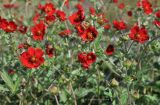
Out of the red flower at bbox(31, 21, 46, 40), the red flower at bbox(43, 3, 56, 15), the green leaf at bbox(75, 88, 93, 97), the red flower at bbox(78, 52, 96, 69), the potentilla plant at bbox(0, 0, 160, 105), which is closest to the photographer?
the red flower at bbox(78, 52, 96, 69)

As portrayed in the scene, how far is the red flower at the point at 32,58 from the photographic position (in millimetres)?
3094

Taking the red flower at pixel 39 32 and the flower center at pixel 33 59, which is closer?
the flower center at pixel 33 59

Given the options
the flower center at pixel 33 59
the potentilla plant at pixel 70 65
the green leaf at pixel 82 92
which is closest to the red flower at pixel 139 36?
the potentilla plant at pixel 70 65

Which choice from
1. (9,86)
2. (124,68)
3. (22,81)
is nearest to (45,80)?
(22,81)

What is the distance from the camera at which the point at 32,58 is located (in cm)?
313

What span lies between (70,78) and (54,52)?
0.35 m

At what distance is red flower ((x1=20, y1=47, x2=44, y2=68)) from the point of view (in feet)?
10.2

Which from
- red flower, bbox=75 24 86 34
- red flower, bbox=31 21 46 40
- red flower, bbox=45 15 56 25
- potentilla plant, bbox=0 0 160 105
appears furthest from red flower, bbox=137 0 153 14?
red flower, bbox=31 21 46 40

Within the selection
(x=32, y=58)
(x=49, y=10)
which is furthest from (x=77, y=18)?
(x=32, y=58)

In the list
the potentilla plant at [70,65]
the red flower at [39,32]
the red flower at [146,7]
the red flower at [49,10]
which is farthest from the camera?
the red flower at [146,7]

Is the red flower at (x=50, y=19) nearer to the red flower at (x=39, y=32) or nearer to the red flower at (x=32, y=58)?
the red flower at (x=39, y=32)

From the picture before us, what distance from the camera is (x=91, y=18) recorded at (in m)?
3.74

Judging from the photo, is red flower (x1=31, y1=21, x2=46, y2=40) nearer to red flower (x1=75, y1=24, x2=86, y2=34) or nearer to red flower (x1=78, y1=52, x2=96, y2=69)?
red flower (x1=75, y1=24, x2=86, y2=34)

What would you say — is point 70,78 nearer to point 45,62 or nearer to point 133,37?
point 45,62
